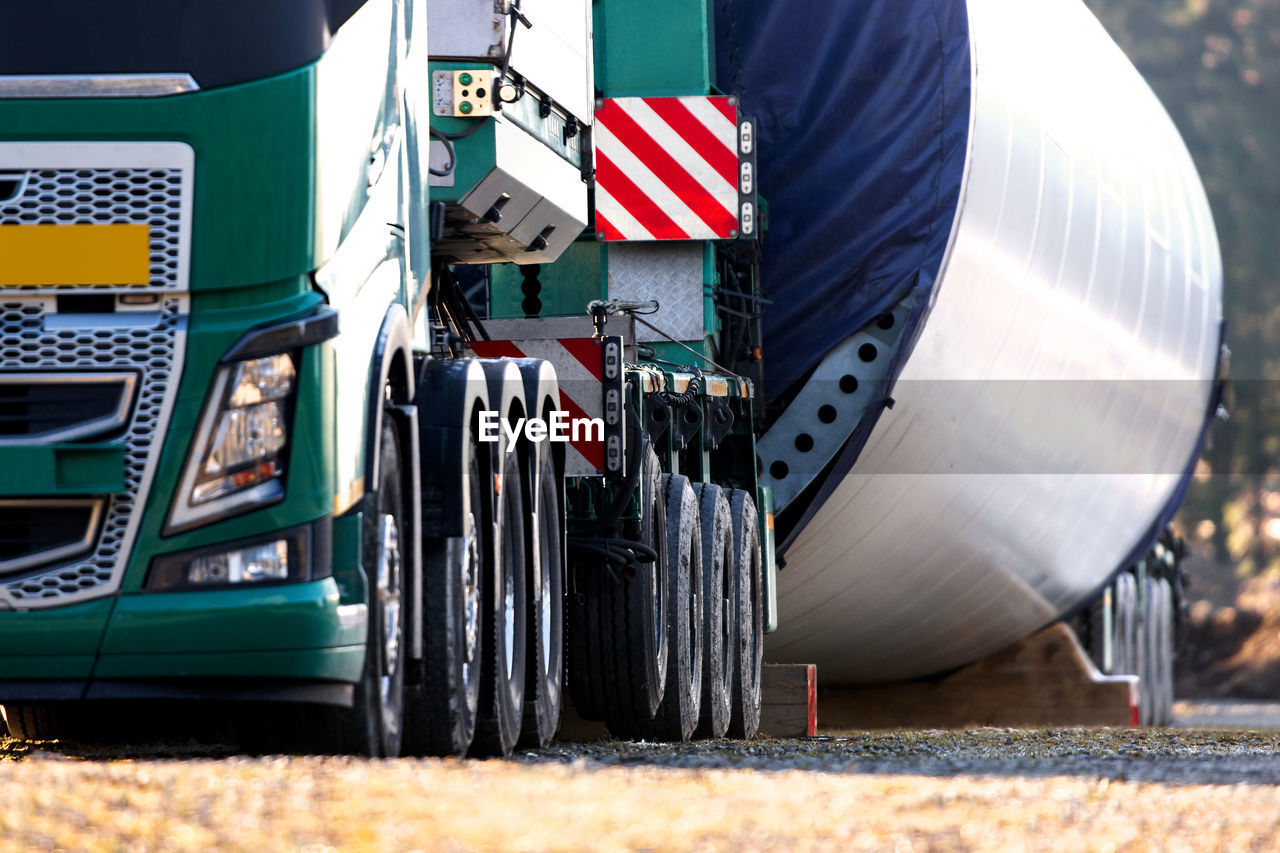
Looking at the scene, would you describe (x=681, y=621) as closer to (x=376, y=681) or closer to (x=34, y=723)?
(x=34, y=723)

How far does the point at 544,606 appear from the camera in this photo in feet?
25.6

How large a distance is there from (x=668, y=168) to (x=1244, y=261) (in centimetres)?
3580

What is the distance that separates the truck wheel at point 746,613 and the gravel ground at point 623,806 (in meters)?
4.33

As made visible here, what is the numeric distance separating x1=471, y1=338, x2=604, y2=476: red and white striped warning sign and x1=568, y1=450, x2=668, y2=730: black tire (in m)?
0.35

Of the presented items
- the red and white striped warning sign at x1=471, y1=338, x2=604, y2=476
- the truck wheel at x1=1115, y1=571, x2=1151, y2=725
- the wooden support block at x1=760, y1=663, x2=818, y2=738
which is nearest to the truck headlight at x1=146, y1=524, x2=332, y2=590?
the red and white striped warning sign at x1=471, y1=338, x2=604, y2=476

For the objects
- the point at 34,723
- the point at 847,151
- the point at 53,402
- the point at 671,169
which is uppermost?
the point at 847,151

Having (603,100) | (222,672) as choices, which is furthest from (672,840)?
(603,100)

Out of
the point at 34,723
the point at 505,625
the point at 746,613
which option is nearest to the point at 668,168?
the point at 746,613

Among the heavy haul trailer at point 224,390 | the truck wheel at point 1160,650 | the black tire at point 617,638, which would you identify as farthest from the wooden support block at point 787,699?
the truck wheel at point 1160,650

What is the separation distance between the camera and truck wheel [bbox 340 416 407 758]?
19.4 ft

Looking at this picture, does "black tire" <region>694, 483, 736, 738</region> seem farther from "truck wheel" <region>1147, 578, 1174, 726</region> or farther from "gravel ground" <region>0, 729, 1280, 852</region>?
"truck wheel" <region>1147, 578, 1174, 726</region>

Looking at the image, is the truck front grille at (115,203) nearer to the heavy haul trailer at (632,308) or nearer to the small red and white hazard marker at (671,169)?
the heavy haul trailer at (632,308)

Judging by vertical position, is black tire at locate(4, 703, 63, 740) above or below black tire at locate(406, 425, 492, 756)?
below

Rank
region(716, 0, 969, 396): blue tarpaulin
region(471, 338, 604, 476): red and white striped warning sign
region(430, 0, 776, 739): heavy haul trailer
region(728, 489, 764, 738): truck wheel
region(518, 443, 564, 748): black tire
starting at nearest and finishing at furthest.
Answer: region(518, 443, 564, 748): black tire
region(430, 0, 776, 739): heavy haul trailer
region(471, 338, 604, 476): red and white striped warning sign
region(728, 489, 764, 738): truck wheel
region(716, 0, 969, 396): blue tarpaulin
